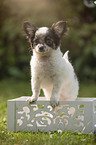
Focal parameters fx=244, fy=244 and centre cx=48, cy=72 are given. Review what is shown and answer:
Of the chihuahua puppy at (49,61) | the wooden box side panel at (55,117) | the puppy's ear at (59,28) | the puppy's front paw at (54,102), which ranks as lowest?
the wooden box side panel at (55,117)

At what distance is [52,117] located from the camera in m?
2.43

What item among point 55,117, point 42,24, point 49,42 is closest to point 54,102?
point 55,117

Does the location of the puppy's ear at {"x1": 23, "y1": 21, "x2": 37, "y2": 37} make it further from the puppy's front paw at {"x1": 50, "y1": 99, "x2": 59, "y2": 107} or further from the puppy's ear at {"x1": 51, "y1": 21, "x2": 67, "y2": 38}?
the puppy's front paw at {"x1": 50, "y1": 99, "x2": 59, "y2": 107}

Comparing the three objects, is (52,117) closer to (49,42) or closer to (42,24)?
(49,42)

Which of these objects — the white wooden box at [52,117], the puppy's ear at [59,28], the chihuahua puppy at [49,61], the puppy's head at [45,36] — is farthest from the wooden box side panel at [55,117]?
the puppy's ear at [59,28]

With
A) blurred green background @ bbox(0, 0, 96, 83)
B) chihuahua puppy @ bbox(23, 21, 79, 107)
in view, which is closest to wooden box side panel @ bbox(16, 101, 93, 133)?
chihuahua puppy @ bbox(23, 21, 79, 107)

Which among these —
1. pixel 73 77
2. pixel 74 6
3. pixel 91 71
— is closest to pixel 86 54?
pixel 91 71

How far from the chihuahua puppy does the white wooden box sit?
119mm

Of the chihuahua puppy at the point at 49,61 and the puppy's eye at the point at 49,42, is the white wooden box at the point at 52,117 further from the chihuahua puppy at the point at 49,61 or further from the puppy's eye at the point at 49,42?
the puppy's eye at the point at 49,42

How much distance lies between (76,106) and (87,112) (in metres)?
0.12

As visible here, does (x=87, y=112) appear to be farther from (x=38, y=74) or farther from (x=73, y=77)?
(x=38, y=74)

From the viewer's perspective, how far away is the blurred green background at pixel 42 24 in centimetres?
739

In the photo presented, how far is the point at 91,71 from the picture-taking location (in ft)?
24.2

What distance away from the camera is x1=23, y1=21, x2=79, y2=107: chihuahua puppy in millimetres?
2227
